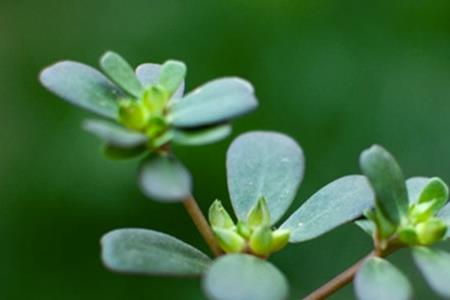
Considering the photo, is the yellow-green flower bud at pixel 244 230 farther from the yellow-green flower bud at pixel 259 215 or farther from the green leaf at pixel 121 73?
the green leaf at pixel 121 73

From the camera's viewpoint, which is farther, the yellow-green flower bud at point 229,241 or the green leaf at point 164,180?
the yellow-green flower bud at point 229,241

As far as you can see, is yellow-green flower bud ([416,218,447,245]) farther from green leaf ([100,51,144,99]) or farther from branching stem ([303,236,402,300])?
green leaf ([100,51,144,99])

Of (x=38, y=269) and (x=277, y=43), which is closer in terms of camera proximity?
(x=38, y=269)

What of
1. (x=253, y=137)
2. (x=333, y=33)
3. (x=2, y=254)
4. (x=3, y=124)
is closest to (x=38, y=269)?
(x=2, y=254)

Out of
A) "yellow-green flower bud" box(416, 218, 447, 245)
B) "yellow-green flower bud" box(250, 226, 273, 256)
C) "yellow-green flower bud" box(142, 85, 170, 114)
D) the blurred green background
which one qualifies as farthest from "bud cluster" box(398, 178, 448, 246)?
the blurred green background

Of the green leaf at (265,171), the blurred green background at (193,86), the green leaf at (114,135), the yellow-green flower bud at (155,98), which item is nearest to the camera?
the green leaf at (114,135)

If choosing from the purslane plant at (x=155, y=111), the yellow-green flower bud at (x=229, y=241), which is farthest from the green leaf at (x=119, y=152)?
the yellow-green flower bud at (x=229, y=241)

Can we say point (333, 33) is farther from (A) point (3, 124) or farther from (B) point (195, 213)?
(B) point (195, 213)
